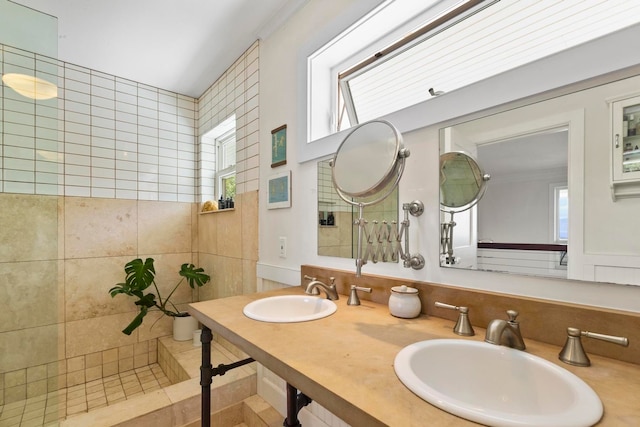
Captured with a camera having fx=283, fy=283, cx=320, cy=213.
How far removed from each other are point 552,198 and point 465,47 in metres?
0.75

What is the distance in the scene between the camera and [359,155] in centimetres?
102

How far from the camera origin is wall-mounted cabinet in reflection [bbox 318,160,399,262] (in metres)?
1.28

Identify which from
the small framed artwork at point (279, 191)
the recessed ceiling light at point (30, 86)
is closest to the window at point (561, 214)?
the small framed artwork at point (279, 191)

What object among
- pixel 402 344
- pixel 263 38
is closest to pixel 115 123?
pixel 263 38

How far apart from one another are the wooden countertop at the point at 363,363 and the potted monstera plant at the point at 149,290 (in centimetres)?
144

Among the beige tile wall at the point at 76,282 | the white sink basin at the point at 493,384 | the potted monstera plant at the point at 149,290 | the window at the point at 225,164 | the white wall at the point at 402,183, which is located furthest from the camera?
the window at the point at 225,164

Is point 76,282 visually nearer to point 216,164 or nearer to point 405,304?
point 216,164

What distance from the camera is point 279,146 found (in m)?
1.67

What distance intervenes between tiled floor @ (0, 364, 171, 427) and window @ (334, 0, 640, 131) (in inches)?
89.5

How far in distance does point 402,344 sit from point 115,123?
2690mm

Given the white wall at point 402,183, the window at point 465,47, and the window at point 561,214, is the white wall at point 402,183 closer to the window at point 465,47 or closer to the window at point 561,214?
the window at point 561,214

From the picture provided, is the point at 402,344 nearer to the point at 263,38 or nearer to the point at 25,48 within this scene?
the point at 263,38

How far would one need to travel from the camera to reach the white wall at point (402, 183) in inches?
27.1

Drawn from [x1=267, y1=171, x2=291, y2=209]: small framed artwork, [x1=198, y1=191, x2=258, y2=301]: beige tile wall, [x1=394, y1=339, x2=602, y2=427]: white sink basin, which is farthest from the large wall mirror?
[x1=198, y1=191, x2=258, y2=301]: beige tile wall
